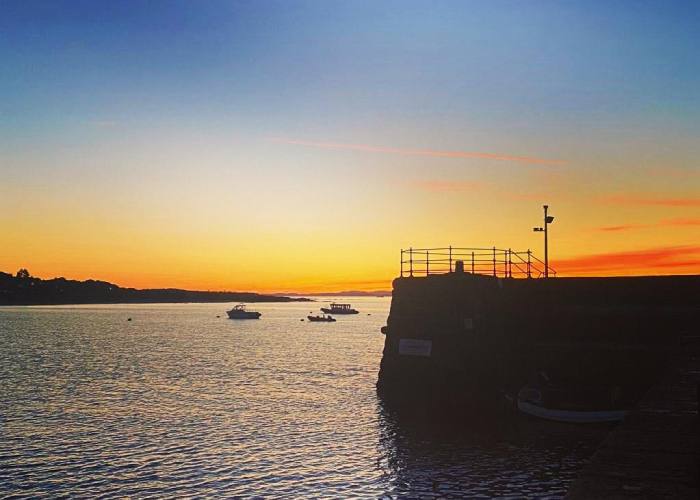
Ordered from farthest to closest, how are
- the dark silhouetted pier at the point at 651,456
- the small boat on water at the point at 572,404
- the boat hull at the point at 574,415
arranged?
the small boat on water at the point at 572,404 → the boat hull at the point at 574,415 → the dark silhouetted pier at the point at 651,456

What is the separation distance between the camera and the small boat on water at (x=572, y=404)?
27344 mm

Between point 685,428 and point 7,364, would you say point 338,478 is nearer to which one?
point 685,428

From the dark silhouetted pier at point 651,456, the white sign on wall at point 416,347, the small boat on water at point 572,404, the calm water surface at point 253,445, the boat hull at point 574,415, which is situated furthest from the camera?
the white sign on wall at point 416,347

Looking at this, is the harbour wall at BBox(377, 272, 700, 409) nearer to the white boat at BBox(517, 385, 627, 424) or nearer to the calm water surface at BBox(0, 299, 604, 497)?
the white boat at BBox(517, 385, 627, 424)

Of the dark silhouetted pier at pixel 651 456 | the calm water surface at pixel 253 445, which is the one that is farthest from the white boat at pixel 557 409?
the dark silhouetted pier at pixel 651 456

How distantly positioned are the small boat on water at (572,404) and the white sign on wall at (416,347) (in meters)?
5.31

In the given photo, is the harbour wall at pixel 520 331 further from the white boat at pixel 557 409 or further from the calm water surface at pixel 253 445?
the calm water surface at pixel 253 445

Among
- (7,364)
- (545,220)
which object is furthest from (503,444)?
(7,364)

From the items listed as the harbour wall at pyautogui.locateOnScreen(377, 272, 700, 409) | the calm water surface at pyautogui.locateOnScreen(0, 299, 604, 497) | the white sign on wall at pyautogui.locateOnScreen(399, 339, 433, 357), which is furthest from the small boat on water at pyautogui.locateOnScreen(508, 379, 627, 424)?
the white sign on wall at pyautogui.locateOnScreen(399, 339, 433, 357)

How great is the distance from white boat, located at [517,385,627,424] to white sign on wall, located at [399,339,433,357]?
16.9ft

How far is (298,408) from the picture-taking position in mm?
37750

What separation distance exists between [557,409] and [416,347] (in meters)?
7.86

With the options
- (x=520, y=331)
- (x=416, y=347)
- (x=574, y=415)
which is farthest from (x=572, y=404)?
(x=416, y=347)

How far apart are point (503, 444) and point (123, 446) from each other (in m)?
15.6
